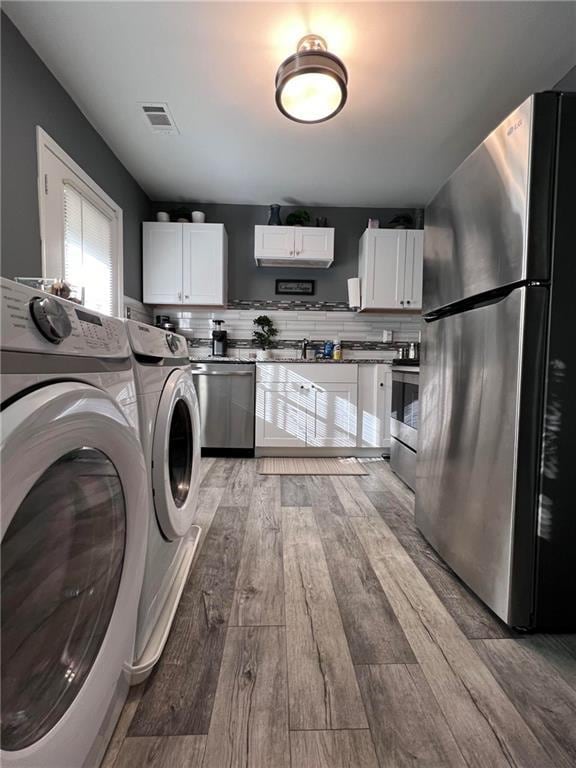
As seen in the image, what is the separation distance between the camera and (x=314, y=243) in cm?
340

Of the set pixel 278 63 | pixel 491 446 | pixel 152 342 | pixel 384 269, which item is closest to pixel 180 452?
pixel 152 342

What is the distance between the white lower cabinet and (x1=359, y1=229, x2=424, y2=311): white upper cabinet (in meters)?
0.81

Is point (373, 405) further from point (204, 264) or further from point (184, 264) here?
point (184, 264)

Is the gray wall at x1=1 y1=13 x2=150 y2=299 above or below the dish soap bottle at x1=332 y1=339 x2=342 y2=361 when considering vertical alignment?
above

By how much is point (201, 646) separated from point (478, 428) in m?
1.09

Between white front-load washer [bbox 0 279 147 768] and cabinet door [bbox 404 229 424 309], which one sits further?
cabinet door [bbox 404 229 424 309]

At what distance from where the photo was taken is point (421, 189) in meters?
3.23

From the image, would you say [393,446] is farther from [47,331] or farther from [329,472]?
[47,331]

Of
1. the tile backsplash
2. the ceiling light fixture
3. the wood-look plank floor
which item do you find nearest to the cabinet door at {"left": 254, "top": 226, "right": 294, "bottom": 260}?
the tile backsplash

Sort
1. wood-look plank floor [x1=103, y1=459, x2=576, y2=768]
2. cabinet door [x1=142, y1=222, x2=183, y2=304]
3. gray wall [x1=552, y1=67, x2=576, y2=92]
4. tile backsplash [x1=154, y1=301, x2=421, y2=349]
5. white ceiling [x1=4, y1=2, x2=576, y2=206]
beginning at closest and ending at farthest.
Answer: wood-look plank floor [x1=103, y1=459, x2=576, y2=768] → white ceiling [x1=4, y1=2, x2=576, y2=206] → gray wall [x1=552, y1=67, x2=576, y2=92] → cabinet door [x1=142, y1=222, x2=183, y2=304] → tile backsplash [x1=154, y1=301, x2=421, y2=349]

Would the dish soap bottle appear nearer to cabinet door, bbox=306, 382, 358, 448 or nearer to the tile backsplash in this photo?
the tile backsplash

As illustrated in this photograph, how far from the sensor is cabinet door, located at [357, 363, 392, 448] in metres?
3.15

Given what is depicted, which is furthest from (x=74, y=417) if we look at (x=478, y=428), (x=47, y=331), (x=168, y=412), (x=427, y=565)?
(x=427, y=565)

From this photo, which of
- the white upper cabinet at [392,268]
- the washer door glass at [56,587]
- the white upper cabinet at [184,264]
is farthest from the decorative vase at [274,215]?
the washer door glass at [56,587]
